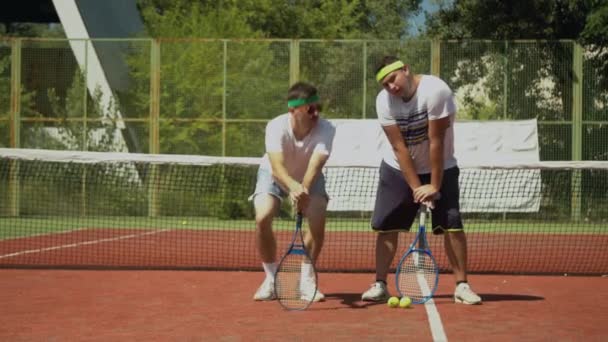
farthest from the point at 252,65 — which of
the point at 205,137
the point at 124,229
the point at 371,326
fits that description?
the point at 371,326

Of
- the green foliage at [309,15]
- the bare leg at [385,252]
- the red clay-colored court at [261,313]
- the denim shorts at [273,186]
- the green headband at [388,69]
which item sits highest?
the green foliage at [309,15]

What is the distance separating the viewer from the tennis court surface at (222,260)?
21.3ft

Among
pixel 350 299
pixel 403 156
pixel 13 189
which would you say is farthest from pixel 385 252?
pixel 13 189

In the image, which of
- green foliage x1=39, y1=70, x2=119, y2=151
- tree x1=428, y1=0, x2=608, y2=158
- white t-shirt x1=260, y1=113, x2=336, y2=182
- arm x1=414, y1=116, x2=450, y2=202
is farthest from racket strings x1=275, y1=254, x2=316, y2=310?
green foliage x1=39, y1=70, x2=119, y2=151

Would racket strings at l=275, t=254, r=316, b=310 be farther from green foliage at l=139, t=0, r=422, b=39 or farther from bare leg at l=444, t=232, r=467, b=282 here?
green foliage at l=139, t=0, r=422, b=39

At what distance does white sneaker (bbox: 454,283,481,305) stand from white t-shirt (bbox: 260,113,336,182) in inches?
52.2

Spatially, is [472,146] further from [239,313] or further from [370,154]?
[239,313]

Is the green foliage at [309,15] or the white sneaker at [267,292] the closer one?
the white sneaker at [267,292]

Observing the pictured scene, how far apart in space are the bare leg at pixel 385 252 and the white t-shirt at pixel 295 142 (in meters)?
0.76

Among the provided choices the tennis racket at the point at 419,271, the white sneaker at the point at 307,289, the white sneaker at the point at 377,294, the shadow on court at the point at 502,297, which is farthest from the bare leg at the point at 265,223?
the shadow on court at the point at 502,297

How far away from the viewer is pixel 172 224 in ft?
63.5

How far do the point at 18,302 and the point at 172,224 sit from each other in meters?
11.6

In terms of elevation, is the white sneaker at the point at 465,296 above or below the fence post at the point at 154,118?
below

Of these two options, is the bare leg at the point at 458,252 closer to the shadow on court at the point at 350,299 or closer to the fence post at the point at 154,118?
the shadow on court at the point at 350,299
